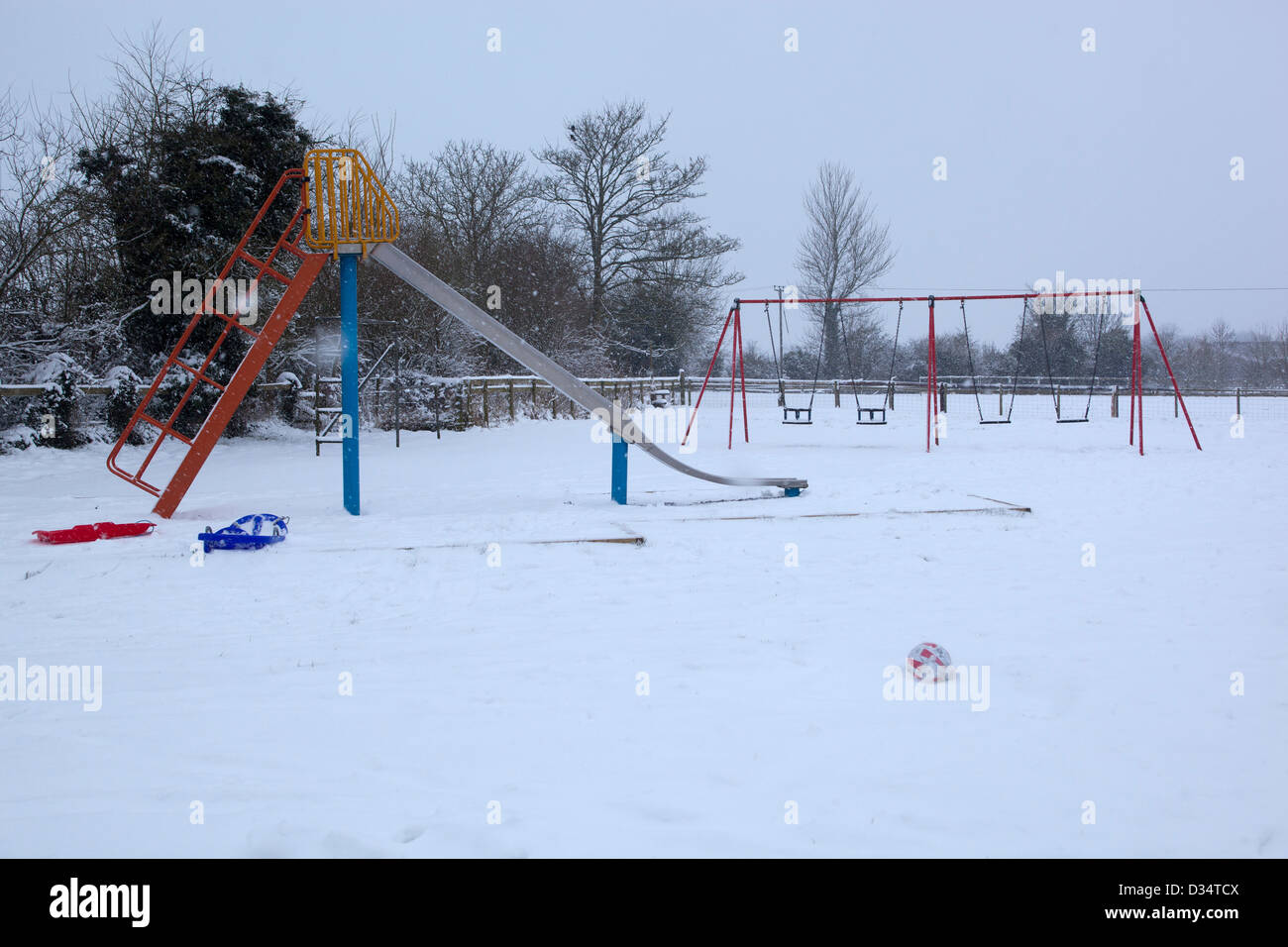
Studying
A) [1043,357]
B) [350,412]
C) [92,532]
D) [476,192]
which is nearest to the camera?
[92,532]

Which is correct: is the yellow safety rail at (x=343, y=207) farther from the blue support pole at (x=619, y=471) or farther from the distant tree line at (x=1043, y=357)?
the distant tree line at (x=1043, y=357)

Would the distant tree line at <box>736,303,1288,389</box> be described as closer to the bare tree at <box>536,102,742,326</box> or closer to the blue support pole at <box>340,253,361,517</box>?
the bare tree at <box>536,102,742,326</box>

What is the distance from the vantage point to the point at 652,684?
13.0ft

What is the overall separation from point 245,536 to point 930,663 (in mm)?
4873

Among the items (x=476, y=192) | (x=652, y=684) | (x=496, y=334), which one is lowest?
(x=652, y=684)

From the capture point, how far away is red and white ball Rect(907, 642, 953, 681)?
398 cm

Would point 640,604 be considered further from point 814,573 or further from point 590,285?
point 590,285

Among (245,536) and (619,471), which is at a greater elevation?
(619,471)

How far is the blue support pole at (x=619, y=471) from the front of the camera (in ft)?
29.2

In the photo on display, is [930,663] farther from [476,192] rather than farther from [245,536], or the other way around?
[476,192]

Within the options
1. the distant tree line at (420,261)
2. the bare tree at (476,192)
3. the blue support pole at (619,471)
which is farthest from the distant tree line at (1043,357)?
the blue support pole at (619,471)

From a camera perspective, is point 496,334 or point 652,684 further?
point 496,334

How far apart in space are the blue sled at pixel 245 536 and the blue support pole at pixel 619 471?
323 centimetres

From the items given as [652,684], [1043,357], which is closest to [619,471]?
[652,684]
